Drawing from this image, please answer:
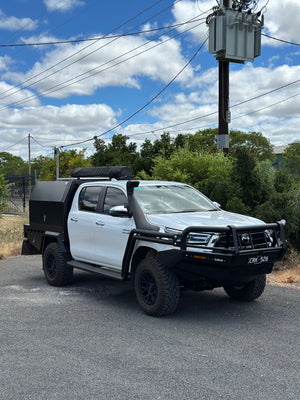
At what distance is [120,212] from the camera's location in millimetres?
Answer: 6734

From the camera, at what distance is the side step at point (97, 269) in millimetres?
6902

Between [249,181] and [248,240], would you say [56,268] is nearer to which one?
[248,240]

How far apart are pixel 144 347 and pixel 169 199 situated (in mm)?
2829

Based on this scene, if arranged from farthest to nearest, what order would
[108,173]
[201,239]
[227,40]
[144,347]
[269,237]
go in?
[227,40] → [108,173] → [269,237] → [201,239] → [144,347]

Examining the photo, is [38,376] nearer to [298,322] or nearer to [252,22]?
[298,322]

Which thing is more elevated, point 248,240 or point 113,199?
point 113,199

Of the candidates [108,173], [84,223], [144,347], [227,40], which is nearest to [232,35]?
[227,40]

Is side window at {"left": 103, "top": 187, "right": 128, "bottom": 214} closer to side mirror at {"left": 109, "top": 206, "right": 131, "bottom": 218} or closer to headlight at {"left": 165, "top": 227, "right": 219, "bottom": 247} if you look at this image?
side mirror at {"left": 109, "top": 206, "right": 131, "bottom": 218}

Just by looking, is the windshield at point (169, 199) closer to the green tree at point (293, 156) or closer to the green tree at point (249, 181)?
the green tree at point (249, 181)

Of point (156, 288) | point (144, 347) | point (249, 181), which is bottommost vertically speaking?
point (144, 347)

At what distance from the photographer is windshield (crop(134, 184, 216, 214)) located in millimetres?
7004

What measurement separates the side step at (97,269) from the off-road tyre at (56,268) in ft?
0.66

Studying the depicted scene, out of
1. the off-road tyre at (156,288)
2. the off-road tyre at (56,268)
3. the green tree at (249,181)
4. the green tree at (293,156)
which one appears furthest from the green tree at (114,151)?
the green tree at (293,156)

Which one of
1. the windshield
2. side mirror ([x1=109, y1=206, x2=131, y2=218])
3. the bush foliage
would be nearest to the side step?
side mirror ([x1=109, y1=206, x2=131, y2=218])
